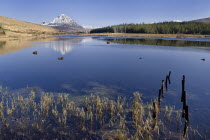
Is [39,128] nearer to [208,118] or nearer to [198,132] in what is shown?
[198,132]

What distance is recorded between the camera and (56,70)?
30750mm

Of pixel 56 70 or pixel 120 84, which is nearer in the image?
pixel 120 84

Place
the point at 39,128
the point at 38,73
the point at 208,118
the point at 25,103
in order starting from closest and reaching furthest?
1. the point at 39,128
2. the point at 208,118
3. the point at 25,103
4. the point at 38,73

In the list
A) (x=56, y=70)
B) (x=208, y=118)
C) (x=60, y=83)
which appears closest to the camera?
(x=208, y=118)

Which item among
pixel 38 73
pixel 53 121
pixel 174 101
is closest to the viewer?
pixel 53 121

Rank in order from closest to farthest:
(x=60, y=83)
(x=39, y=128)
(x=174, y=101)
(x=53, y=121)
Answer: (x=39, y=128)
(x=53, y=121)
(x=174, y=101)
(x=60, y=83)

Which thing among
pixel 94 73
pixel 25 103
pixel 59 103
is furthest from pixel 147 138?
pixel 94 73

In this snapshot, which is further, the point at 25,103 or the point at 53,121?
the point at 25,103

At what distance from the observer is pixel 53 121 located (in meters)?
13.4

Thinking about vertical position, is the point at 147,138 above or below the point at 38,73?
below

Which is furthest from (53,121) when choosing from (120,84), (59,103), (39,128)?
(120,84)

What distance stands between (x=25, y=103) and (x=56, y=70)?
15.2 meters

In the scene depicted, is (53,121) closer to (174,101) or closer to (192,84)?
(174,101)

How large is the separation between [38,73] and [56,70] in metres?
3.18
